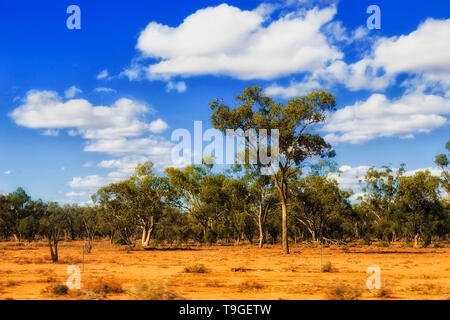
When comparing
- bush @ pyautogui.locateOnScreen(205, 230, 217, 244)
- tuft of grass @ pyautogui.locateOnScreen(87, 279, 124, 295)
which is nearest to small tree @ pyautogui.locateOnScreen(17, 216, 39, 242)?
bush @ pyautogui.locateOnScreen(205, 230, 217, 244)

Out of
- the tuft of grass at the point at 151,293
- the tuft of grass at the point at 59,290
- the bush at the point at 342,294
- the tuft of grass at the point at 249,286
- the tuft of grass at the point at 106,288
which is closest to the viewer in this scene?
the tuft of grass at the point at 151,293

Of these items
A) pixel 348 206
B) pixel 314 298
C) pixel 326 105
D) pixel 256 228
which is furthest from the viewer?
pixel 256 228

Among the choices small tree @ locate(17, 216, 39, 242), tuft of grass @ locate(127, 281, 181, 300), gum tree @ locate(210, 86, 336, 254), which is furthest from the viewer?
small tree @ locate(17, 216, 39, 242)

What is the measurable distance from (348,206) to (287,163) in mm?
24925

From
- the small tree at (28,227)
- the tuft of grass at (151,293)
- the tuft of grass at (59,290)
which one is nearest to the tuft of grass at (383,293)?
the tuft of grass at (151,293)

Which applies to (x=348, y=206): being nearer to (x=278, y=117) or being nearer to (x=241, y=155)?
(x=241, y=155)

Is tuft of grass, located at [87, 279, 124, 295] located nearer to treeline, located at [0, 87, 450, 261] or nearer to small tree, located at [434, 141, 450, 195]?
treeline, located at [0, 87, 450, 261]

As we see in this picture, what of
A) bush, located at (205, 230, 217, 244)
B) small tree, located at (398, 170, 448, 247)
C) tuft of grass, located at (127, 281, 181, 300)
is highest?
small tree, located at (398, 170, 448, 247)

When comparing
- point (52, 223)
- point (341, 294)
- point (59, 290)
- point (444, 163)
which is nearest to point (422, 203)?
point (444, 163)

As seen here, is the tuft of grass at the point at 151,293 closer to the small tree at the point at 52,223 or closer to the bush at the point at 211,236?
the small tree at the point at 52,223

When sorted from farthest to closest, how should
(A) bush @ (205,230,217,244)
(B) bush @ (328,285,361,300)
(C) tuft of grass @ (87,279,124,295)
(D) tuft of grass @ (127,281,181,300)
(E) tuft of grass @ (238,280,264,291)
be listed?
(A) bush @ (205,230,217,244), (E) tuft of grass @ (238,280,264,291), (C) tuft of grass @ (87,279,124,295), (B) bush @ (328,285,361,300), (D) tuft of grass @ (127,281,181,300)

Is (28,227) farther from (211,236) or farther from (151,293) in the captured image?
(151,293)

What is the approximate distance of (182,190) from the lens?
204ft
